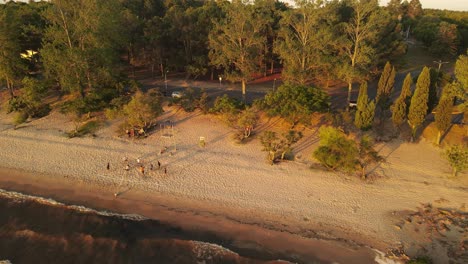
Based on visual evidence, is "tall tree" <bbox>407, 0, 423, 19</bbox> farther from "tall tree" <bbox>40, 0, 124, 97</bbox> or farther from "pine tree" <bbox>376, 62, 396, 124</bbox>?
"tall tree" <bbox>40, 0, 124, 97</bbox>

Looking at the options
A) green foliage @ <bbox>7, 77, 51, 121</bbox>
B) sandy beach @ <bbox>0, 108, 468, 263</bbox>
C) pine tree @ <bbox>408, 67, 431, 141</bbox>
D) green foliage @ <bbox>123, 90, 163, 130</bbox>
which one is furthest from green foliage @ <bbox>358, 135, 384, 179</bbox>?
green foliage @ <bbox>7, 77, 51, 121</bbox>

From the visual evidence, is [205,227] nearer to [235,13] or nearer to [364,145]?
[364,145]

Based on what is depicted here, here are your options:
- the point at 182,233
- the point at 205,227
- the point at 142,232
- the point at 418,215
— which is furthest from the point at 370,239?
the point at 142,232

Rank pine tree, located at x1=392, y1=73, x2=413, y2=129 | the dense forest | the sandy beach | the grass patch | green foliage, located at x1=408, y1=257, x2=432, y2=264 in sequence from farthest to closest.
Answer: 1. the dense forest
2. the grass patch
3. pine tree, located at x1=392, y1=73, x2=413, y2=129
4. the sandy beach
5. green foliage, located at x1=408, y1=257, x2=432, y2=264

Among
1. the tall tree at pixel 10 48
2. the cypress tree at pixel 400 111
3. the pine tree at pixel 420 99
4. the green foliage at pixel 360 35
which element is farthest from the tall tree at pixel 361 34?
the tall tree at pixel 10 48

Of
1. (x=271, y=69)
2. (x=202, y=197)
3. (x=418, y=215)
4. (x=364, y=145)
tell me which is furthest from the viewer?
(x=271, y=69)
